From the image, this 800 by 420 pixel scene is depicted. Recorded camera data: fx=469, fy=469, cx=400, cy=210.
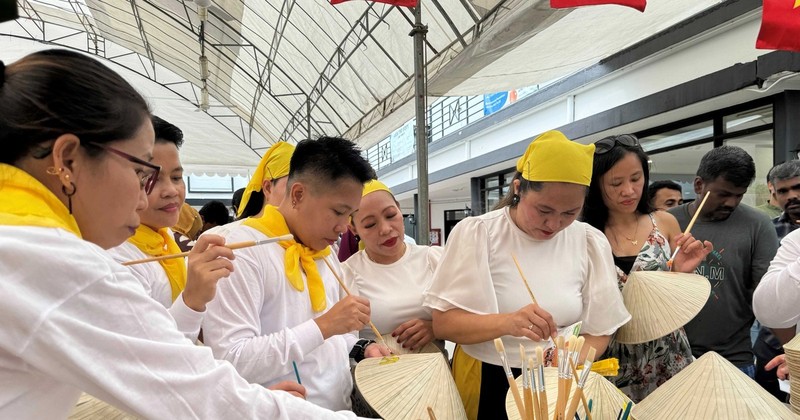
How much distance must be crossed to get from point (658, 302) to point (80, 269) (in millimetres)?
1524

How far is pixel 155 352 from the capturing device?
642 mm

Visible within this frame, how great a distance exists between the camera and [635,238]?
182 cm

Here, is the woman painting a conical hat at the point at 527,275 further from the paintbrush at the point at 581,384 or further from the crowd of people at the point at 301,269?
the paintbrush at the point at 581,384

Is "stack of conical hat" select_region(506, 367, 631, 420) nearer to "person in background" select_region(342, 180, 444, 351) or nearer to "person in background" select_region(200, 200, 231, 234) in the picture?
"person in background" select_region(342, 180, 444, 351)

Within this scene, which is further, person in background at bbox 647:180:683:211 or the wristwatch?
person in background at bbox 647:180:683:211

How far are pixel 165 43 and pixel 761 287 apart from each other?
1253 centimetres

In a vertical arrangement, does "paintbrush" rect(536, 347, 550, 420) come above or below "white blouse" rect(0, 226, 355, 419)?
below

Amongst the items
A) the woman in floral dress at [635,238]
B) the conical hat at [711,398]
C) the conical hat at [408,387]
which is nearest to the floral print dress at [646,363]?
the woman in floral dress at [635,238]

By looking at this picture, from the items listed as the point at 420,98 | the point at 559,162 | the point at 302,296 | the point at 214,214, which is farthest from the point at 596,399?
the point at 214,214

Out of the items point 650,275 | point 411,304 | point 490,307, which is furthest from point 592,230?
point 411,304

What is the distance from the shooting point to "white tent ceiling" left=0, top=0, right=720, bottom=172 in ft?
11.8

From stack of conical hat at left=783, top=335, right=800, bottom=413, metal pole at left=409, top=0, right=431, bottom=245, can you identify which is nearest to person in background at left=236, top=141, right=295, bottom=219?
metal pole at left=409, top=0, right=431, bottom=245

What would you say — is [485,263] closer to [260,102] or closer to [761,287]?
[761,287]

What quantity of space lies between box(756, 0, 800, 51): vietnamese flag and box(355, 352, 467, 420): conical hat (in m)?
2.70
